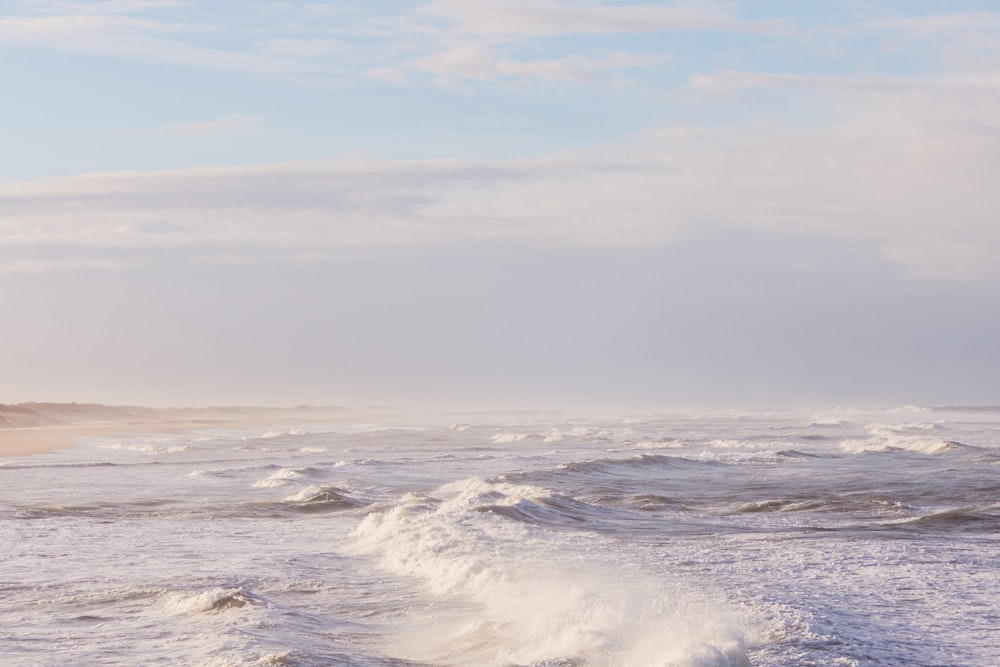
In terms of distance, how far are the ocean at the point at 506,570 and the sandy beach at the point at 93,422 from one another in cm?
2585

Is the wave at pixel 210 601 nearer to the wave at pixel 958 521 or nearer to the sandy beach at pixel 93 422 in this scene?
the wave at pixel 958 521

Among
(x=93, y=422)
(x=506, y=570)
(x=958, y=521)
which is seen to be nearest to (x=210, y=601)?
(x=506, y=570)

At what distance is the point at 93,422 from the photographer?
94688mm

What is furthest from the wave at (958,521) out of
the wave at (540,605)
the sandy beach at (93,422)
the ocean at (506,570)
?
the sandy beach at (93,422)

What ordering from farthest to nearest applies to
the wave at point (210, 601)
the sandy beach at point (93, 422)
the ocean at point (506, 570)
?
the sandy beach at point (93, 422) < the wave at point (210, 601) < the ocean at point (506, 570)

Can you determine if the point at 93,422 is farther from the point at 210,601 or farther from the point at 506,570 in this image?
the point at 210,601

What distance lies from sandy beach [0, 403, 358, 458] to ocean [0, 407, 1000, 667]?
25.9m

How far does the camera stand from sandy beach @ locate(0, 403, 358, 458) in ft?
182

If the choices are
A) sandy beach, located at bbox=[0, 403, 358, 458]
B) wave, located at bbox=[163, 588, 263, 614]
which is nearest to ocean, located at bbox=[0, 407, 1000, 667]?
wave, located at bbox=[163, 588, 263, 614]

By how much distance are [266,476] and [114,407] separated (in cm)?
9935

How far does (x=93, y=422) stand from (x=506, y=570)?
292ft

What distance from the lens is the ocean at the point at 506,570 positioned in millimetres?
9250

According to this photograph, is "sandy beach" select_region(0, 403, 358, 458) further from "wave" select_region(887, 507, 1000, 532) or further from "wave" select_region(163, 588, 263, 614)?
"wave" select_region(887, 507, 1000, 532)

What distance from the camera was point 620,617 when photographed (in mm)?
9922
